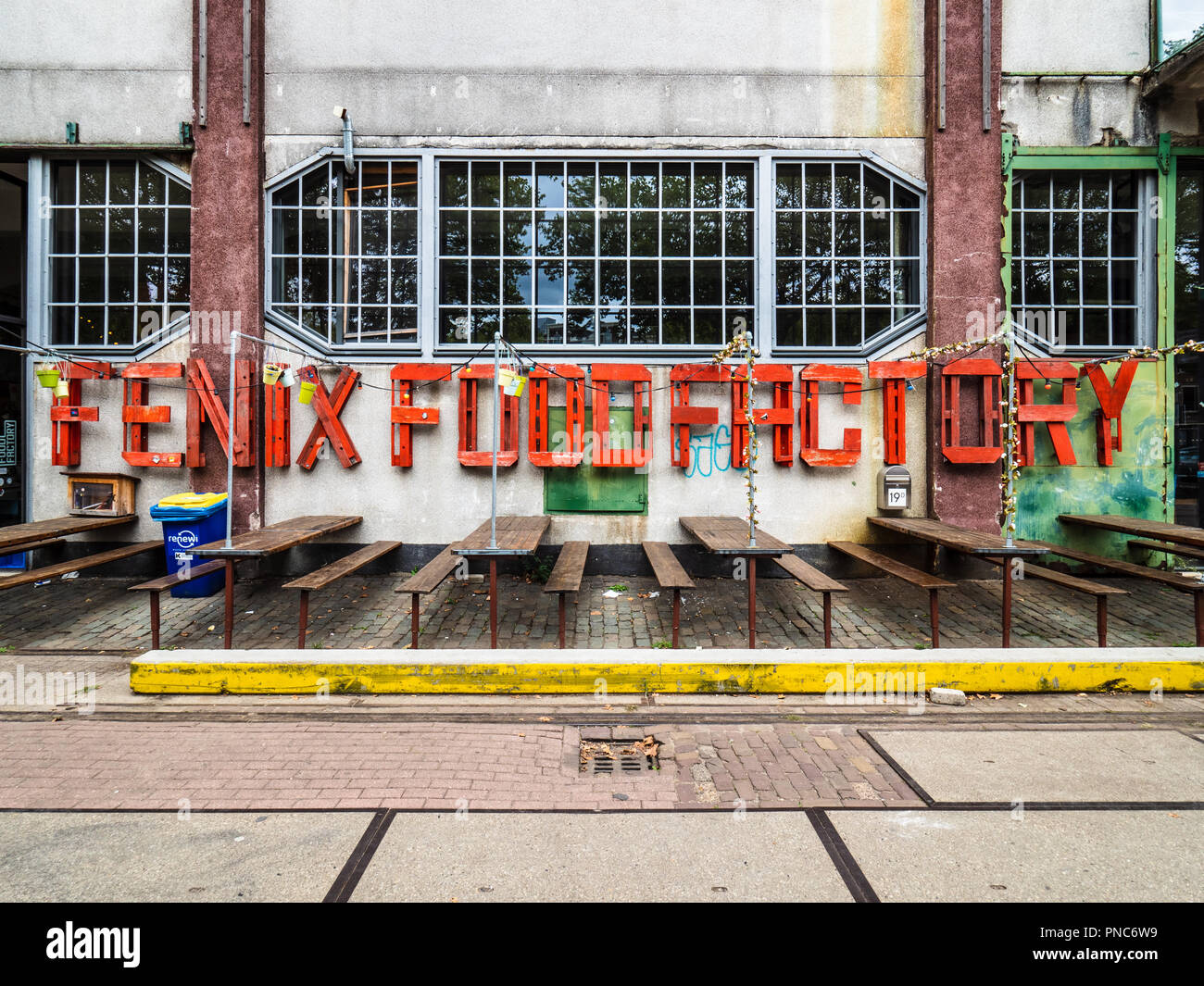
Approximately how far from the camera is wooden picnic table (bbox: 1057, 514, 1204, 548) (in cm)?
718

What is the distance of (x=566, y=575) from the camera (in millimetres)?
6723

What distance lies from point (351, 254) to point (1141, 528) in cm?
1015

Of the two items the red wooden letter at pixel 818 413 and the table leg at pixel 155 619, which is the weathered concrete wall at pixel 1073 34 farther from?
the table leg at pixel 155 619

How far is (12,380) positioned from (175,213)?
3221mm

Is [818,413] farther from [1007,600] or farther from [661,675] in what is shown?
[661,675]

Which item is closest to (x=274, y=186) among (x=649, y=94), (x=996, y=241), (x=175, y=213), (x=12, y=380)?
(x=175, y=213)

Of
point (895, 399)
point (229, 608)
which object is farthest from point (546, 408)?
point (895, 399)

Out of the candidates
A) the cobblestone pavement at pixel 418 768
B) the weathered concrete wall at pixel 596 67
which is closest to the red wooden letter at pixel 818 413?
the weathered concrete wall at pixel 596 67

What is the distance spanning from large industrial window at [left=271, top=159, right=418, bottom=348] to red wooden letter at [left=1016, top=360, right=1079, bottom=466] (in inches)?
315

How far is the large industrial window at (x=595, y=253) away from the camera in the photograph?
31.6ft

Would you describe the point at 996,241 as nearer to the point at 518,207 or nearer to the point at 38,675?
the point at 518,207

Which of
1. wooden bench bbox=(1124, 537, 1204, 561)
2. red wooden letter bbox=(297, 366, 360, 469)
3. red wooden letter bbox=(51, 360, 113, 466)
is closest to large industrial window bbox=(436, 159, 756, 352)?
red wooden letter bbox=(297, 366, 360, 469)

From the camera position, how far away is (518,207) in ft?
31.7

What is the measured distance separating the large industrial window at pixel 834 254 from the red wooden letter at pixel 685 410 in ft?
3.73
